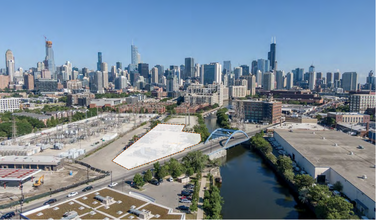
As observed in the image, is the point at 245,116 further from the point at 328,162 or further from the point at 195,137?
the point at 328,162

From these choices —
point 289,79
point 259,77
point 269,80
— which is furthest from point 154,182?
point 259,77

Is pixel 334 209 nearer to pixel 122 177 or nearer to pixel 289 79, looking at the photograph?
pixel 122 177

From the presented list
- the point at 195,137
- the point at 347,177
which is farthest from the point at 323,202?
the point at 195,137

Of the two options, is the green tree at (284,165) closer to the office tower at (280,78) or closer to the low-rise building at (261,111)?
the low-rise building at (261,111)

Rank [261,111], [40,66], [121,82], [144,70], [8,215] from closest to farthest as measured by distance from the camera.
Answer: [8,215]
[261,111]
[121,82]
[144,70]
[40,66]

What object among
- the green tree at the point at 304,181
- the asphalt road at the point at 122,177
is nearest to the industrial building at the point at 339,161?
the green tree at the point at 304,181

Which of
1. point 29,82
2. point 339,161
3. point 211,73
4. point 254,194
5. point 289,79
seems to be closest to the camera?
point 254,194

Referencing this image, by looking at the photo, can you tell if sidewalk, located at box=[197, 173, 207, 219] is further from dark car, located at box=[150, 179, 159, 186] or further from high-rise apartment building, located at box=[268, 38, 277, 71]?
high-rise apartment building, located at box=[268, 38, 277, 71]
